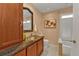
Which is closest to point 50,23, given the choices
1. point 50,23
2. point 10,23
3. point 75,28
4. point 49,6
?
point 50,23

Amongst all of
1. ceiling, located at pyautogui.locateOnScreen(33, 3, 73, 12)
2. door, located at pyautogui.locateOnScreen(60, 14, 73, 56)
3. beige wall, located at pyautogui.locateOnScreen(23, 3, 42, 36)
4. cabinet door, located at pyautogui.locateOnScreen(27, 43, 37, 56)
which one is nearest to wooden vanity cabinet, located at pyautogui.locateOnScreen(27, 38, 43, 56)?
cabinet door, located at pyautogui.locateOnScreen(27, 43, 37, 56)

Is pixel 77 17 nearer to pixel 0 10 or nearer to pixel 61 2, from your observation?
pixel 61 2

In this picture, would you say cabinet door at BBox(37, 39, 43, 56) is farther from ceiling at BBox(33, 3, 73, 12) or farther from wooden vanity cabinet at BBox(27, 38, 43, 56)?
ceiling at BBox(33, 3, 73, 12)

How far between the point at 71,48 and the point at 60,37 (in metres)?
0.25

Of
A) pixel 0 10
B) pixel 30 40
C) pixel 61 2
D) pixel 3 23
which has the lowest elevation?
pixel 30 40

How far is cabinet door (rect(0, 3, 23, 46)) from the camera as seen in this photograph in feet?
5.53

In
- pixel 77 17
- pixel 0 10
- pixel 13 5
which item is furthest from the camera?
pixel 77 17

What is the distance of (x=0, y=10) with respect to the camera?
1677mm

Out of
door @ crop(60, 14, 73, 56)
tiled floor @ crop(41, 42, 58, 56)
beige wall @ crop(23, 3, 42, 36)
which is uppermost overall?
beige wall @ crop(23, 3, 42, 36)

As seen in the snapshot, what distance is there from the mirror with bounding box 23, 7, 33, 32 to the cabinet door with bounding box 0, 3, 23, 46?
2.2 inches

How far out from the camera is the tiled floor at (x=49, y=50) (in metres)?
1.87

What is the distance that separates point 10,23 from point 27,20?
25 centimetres

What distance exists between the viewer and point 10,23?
174 centimetres

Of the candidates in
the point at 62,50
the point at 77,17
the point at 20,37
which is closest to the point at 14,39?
the point at 20,37
